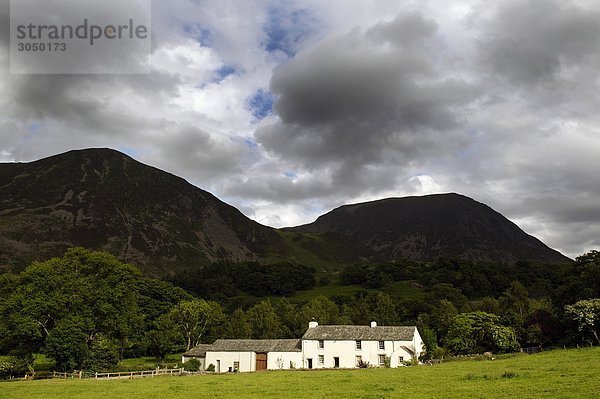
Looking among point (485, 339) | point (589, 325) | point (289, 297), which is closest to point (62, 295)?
point (485, 339)

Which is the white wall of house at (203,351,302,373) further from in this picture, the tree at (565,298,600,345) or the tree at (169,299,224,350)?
the tree at (565,298,600,345)

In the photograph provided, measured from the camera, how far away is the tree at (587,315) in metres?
54.6

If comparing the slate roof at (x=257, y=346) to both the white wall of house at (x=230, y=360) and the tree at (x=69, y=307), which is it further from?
the tree at (x=69, y=307)

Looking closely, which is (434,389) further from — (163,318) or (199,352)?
(163,318)

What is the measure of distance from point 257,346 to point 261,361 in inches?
87.1

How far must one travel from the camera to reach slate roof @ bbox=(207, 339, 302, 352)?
64250mm

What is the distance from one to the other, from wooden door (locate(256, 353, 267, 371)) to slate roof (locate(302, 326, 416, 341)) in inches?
247

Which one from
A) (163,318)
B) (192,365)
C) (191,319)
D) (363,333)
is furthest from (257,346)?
(163,318)

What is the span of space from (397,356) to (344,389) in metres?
34.5

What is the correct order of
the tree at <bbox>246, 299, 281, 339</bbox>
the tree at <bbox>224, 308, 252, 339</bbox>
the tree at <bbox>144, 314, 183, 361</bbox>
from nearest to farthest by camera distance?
the tree at <bbox>144, 314, 183, 361</bbox> → the tree at <bbox>224, 308, 252, 339</bbox> → the tree at <bbox>246, 299, 281, 339</bbox>

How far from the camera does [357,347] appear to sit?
63.6 meters

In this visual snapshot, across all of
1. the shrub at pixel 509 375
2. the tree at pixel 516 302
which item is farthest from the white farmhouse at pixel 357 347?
the tree at pixel 516 302

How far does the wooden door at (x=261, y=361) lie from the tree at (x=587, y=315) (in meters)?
40.0

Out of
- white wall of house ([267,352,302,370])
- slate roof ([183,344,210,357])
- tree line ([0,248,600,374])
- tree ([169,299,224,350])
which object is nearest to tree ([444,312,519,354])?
tree line ([0,248,600,374])
